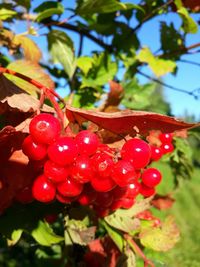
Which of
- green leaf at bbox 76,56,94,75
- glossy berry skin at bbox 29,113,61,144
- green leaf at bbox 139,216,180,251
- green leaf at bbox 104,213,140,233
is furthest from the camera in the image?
green leaf at bbox 76,56,94,75

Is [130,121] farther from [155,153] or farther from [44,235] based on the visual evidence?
[44,235]

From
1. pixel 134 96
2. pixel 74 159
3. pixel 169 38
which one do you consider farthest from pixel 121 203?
pixel 169 38

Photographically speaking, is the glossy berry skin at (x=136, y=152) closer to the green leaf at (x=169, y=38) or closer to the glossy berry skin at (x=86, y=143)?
the glossy berry skin at (x=86, y=143)

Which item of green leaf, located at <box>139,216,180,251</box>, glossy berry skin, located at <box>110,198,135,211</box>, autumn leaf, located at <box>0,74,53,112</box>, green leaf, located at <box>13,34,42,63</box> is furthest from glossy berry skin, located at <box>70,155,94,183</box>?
green leaf, located at <box>13,34,42,63</box>

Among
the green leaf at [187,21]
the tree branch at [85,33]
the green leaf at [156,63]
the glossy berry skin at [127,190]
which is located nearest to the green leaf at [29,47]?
the tree branch at [85,33]

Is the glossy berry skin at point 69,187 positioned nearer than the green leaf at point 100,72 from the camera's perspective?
Yes

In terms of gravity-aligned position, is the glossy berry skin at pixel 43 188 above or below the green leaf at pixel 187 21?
below

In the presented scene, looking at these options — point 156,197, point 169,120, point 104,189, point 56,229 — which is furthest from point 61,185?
point 56,229

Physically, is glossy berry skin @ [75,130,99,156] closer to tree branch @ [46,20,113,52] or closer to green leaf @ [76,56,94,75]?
green leaf @ [76,56,94,75]
